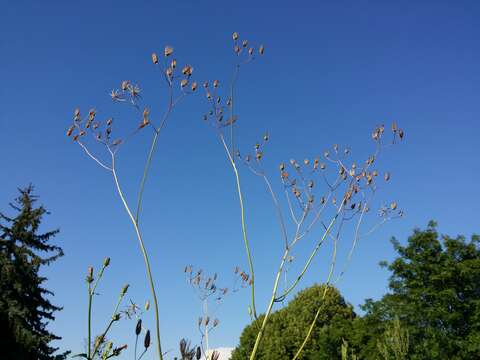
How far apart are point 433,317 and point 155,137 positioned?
31245 millimetres

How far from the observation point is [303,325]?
40.3 meters

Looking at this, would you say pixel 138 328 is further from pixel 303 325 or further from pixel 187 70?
pixel 303 325

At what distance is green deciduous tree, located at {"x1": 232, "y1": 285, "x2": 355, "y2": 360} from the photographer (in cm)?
3838

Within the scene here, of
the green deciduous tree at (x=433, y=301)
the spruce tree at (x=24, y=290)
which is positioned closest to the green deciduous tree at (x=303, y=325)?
the green deciduous tree at (x=433, y=301)

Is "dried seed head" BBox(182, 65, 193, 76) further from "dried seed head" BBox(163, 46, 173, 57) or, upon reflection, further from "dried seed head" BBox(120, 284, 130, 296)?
"dried seed head" BBox(120, 284, 130, 296)

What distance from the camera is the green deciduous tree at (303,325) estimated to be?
38375mm

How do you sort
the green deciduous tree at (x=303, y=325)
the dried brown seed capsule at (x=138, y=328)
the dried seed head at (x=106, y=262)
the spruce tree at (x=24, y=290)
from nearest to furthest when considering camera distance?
the dried brown seed capsule at (x=138, y=328) → the dried seed head at (x=106, y=262) → the spruce tree at (x=24, y=290) → the green deciduous tree at (x=303, y=325)

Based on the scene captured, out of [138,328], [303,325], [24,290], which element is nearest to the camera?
[138,328]

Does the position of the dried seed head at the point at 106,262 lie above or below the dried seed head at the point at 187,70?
below

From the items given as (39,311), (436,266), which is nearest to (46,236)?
(39,311)

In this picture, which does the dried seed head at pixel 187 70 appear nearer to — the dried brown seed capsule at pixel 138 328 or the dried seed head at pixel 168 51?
the dried seed head at pixel 168 51

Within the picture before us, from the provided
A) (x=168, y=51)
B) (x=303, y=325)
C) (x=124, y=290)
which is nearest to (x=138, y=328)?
(x=124, y=290)

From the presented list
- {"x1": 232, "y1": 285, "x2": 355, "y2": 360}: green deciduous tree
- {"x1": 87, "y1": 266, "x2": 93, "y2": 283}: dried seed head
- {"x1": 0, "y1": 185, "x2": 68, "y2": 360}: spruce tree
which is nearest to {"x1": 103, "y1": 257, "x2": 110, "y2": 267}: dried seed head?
{"x1": 87, "y1": 266, "x2": 93, "y2": 283}: dried seed head

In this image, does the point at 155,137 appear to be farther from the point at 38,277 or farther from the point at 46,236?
the point at 46,236
